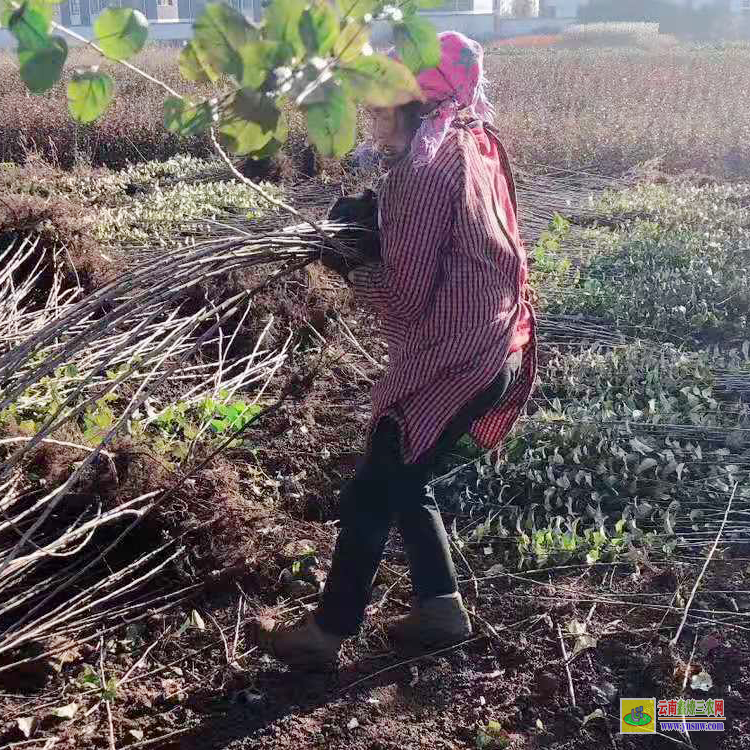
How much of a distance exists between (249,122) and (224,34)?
Result: 0.36ft

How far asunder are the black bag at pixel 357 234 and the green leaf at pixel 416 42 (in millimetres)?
1153

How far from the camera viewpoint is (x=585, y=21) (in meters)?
43.5

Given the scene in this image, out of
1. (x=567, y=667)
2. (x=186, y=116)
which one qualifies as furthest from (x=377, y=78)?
(x=567, y=667)

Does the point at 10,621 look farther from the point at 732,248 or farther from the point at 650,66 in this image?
the point at 650,66

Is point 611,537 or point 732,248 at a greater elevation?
point 732,248

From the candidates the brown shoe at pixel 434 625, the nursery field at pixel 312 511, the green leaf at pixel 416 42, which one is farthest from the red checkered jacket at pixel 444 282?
the green leaf at pixel 416 42

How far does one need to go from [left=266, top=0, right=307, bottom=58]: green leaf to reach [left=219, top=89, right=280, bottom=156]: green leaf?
6cm

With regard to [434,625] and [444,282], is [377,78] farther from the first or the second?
[434,625]

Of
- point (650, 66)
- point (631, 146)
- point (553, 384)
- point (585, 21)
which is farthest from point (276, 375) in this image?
point (585, 21)

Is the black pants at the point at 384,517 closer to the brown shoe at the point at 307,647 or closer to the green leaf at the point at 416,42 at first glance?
the brown shoe at the point at 307,647

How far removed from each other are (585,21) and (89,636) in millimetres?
46594

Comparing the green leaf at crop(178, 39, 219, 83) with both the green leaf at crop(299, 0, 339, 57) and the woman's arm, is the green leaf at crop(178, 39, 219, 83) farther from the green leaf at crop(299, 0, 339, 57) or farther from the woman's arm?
the woman's arm

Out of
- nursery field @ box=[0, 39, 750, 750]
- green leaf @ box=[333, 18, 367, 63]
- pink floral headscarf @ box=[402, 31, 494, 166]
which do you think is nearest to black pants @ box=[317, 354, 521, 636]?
nursery field @ box=[0, 39, 750, 750]

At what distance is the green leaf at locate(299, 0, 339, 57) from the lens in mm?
902
